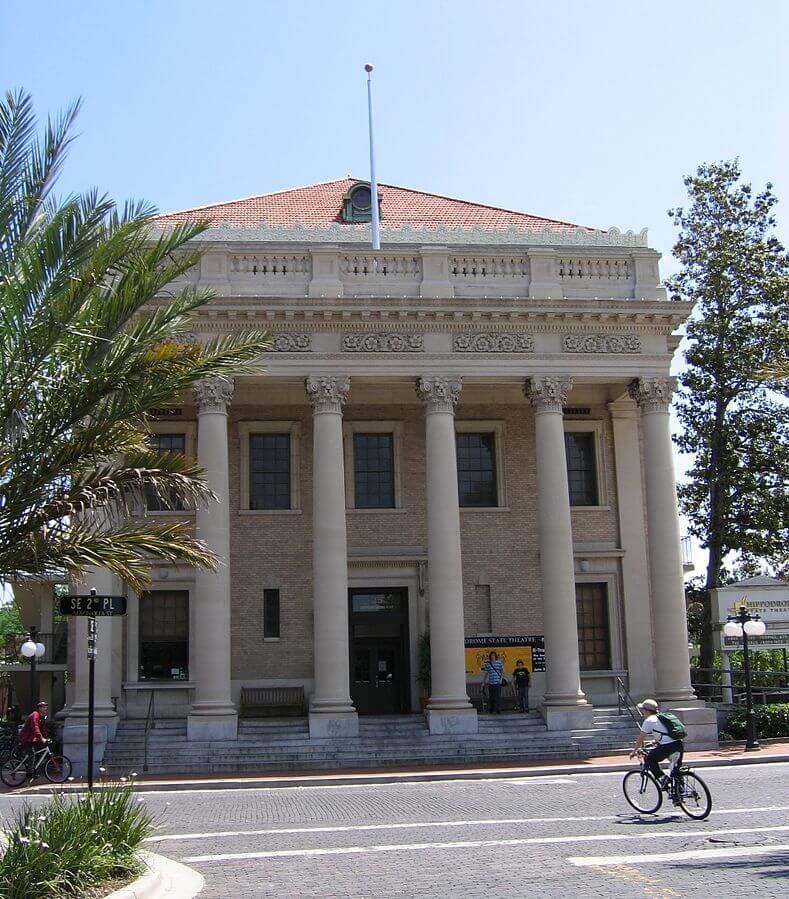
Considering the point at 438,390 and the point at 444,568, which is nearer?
the point at 444,568

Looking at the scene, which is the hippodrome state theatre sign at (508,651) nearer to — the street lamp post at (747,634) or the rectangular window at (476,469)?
the rectangular window at (476,469)

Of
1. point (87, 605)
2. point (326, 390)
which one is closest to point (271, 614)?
point (326, 390)

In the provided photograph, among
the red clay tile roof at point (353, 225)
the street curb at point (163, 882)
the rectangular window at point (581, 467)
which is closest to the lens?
the street curb at point (163, 882)

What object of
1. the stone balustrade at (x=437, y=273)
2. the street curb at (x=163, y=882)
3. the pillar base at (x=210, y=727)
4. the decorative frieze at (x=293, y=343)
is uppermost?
the stone balustrade at (x=437, y=273)

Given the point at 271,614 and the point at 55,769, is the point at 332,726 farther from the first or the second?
the point at 55,769

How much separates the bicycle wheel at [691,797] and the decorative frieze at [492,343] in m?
15.7

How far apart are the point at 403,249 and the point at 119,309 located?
18.3 m

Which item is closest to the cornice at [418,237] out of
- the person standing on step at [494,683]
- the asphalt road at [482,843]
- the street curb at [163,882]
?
the person standing on step at [494,683]

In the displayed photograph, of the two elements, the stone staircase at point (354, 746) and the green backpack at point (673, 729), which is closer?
the green backpack at point (673, 729)

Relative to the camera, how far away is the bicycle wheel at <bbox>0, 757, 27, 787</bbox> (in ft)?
78.3

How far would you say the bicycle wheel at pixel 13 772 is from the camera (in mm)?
23859

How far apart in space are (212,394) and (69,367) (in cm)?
1620

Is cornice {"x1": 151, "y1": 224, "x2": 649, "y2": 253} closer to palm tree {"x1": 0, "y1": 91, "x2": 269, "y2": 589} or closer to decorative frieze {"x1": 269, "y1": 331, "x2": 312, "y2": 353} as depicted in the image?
decorative frieze {"x1": 269, "y1": 331, "x2": 312, "y2": 353}

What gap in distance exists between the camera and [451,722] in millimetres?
27281
